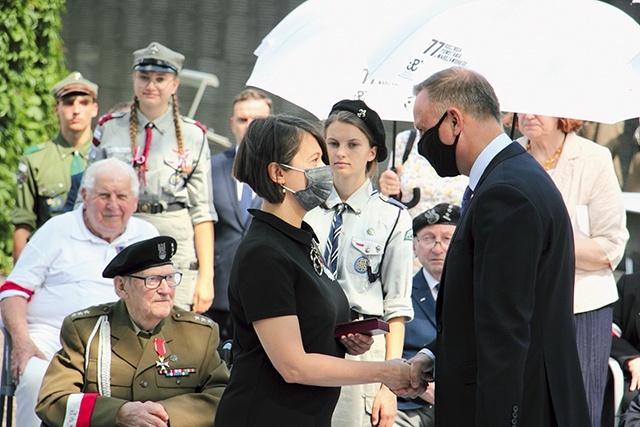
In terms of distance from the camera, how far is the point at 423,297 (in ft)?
17.9

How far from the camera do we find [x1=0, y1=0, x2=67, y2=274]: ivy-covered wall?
8.74 m

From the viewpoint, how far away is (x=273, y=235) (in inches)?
126

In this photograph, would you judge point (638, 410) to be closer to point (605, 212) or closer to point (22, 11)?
point (605, 212)

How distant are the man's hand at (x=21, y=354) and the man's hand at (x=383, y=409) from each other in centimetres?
180

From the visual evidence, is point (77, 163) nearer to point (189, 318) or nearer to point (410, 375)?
point (189, 318)

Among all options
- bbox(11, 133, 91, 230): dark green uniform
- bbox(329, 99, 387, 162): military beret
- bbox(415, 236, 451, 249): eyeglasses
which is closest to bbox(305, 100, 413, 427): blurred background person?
bbox(329, 99, 387, 162): military beret

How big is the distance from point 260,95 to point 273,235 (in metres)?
4.22

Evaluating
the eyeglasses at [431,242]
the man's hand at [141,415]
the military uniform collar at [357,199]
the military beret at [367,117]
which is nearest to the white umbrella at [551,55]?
the military beret at [367,117]

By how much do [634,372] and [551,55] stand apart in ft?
7.52

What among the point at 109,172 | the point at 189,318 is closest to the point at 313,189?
the point at 189,318

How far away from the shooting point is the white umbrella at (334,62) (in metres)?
5.73

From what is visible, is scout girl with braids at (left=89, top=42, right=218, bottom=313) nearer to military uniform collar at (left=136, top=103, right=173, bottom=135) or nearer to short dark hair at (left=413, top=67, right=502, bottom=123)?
military uniform collar at (left=136, top=103, right=173, bottom=135)

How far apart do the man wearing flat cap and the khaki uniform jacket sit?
121cm

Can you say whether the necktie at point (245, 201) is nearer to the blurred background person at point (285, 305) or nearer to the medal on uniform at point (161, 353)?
the medal on uniform at point (161, 353)
